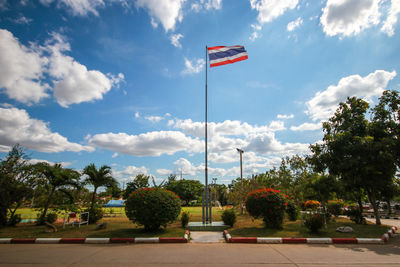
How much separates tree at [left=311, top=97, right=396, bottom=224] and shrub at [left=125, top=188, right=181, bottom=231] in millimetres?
10568

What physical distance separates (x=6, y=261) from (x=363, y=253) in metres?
11.1

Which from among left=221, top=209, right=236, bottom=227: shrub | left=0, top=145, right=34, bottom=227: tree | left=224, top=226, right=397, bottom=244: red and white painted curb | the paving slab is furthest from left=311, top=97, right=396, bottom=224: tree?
left=0, top=145, right=34, bottom=227: tree

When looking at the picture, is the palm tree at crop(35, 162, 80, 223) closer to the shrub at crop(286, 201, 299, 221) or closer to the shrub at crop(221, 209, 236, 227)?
the shrub at crop(221, 209, 236, 227)

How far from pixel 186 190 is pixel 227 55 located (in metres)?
58.2

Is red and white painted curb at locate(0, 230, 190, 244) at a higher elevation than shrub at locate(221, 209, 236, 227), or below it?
below

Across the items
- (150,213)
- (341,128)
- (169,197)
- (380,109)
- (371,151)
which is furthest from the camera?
(341,128)

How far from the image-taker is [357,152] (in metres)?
12.9

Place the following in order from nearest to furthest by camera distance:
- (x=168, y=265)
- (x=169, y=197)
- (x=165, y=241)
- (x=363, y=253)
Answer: (x=168, y=265), (x=363, y=253), (x=165, y=241), (x=169, y=197)

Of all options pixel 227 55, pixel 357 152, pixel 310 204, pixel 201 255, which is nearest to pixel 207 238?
pixel 201 255

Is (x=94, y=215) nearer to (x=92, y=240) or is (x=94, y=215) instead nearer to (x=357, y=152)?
(x=92, y=240)

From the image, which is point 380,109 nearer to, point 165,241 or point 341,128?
point 341,128

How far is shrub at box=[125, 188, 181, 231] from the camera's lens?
9633mm

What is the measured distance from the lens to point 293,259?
21.2 feet

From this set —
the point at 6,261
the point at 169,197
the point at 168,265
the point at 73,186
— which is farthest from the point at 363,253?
the point at 73,186
